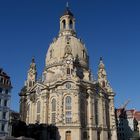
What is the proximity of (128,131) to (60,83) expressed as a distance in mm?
43945

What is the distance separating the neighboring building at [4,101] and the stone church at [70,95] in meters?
22.3

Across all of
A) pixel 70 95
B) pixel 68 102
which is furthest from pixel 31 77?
pixel 68 102

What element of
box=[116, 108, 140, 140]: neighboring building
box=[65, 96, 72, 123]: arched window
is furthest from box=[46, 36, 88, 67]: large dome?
box=[116, 108, 140, 140]: neighboring building

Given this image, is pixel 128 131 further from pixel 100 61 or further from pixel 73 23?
pixel 73 23

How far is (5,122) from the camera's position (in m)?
61.1

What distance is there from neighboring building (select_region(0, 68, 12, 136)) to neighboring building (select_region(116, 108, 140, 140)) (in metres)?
61.6

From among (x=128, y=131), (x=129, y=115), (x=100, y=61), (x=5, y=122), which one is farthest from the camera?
(x=129, y=115)

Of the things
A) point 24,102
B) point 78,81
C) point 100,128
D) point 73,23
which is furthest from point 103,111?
point 73,23

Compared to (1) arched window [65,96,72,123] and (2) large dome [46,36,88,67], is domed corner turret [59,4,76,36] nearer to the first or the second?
(2) large dome [46,36,88,67]

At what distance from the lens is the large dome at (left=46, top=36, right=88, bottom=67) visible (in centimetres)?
→ 9700

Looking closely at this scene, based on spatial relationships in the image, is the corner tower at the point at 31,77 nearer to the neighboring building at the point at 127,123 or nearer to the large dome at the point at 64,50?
the large dome at the point at 64,50

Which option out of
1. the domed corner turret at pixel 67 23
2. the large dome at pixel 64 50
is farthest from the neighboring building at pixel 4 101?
the domed corner turret at pixel 67 23

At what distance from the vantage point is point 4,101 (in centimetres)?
6216

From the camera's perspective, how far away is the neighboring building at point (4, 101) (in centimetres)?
6050
